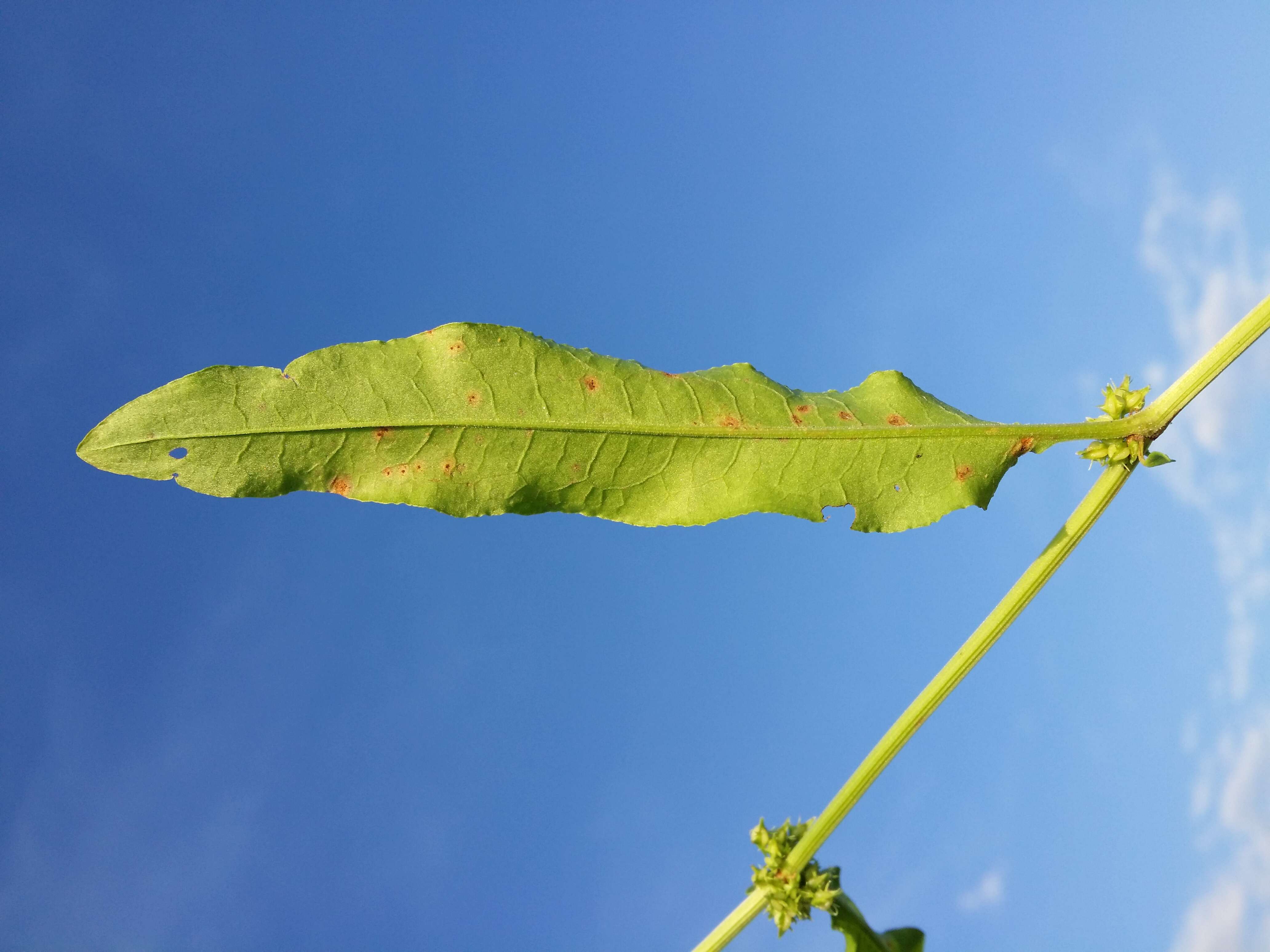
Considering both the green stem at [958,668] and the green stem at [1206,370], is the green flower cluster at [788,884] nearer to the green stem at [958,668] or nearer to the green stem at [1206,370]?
the green stem at [958,668]

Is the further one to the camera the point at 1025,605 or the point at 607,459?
the point at 607,459

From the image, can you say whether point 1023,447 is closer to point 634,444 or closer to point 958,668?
point 958,668

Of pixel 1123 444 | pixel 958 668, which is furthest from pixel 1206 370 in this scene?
pixel 958 668

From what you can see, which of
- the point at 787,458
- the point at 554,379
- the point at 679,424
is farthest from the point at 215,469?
the point at 787,458

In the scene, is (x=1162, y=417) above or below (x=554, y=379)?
below

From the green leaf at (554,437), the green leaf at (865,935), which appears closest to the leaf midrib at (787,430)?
the green leaf at (554,437)

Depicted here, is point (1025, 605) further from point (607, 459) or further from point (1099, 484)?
point (607, 459)

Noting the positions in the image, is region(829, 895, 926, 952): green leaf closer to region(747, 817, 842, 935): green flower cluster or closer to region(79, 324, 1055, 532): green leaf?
region(747, 817, 842, 935): green flower cluster

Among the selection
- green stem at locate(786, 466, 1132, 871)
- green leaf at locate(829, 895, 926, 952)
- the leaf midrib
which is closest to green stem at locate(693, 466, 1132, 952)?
green stem at locate(786, 466, 1132, 871)
